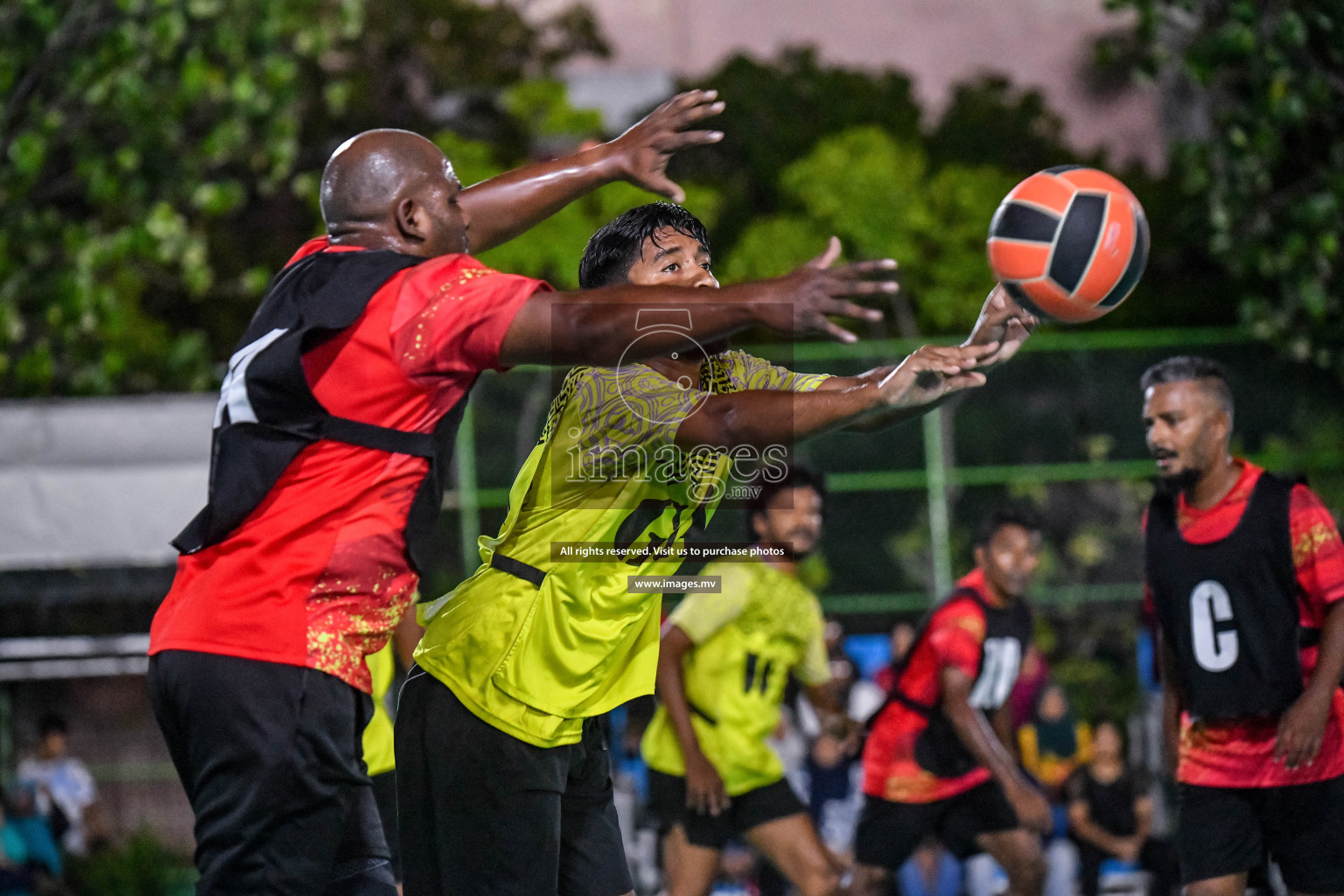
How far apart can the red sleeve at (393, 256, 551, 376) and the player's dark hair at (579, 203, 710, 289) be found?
3.13ft

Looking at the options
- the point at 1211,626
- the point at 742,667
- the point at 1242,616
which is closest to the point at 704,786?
the point at 742,667

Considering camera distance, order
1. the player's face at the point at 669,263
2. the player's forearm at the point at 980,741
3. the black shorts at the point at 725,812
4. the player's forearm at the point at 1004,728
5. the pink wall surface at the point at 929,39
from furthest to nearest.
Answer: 1. the pink wall surface at the point at 929,39
2. the player's forearm at the point at 1004,728
3. the black shorts at the point at 725,812
4. the player's forearm at the point at 980,741
5. the player's face at the point at 669,263

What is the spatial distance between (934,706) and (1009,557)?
78 centimetres

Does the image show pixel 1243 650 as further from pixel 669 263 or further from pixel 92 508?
pixel 92 508

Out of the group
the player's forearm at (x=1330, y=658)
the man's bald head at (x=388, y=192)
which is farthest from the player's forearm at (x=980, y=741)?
→ the man's bald head at (x=388, y=192)

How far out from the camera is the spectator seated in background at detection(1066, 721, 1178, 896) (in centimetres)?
855

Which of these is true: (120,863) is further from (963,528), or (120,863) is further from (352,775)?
(963,528)

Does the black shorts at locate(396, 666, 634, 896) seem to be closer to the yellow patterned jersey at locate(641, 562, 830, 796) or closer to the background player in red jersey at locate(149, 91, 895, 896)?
the background player in red jersey at locate(149, 91, 895, 896)

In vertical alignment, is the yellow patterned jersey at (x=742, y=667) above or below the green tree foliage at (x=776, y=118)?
below

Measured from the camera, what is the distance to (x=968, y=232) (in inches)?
785

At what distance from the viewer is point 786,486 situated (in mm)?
6488

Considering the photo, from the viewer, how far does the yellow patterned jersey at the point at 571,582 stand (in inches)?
145

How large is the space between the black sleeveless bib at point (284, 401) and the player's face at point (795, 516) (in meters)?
3.45

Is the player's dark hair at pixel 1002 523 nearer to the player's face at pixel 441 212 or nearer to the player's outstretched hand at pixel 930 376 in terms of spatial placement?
the player's outstretched hand at pixel 930 376
